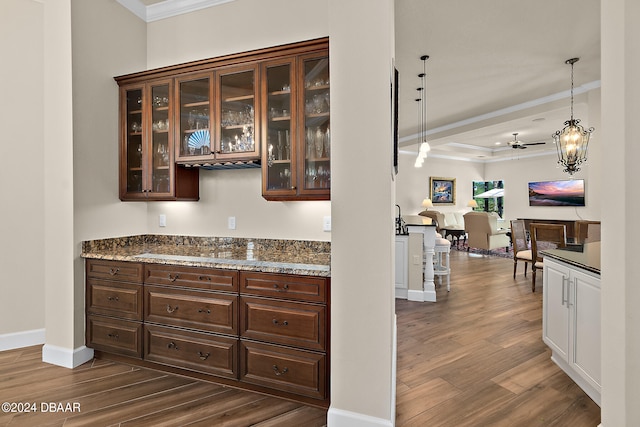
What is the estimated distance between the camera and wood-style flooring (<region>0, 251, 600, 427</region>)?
6.42 ft

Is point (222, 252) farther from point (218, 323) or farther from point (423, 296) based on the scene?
point (423, 296)

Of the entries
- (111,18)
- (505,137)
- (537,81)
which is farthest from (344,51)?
(505,137)

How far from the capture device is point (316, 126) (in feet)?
7.64

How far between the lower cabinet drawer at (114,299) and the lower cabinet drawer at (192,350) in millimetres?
195

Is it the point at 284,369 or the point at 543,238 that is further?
the point at 543,238

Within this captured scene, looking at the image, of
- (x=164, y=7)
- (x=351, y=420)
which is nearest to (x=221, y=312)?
(x=351, y=420)

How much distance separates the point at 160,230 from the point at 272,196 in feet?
4.88

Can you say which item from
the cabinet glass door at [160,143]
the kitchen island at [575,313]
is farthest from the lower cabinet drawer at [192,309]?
the kitchen island at [575,313]

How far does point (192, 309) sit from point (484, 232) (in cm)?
766

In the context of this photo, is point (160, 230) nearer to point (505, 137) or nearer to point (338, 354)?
point (338, 354)

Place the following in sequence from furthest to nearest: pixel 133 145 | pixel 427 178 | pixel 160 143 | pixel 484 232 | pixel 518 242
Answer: pixel 427 178 < pixel 484 232 < pixel 518 242 < pixel 133 145 < pixel 160 143

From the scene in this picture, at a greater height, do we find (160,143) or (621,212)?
(160,143)

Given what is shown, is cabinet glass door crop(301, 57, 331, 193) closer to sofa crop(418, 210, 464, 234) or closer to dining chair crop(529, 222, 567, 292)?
dining chair crop(529, 222, 567, 292)

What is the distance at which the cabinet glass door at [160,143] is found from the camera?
2824 mm
